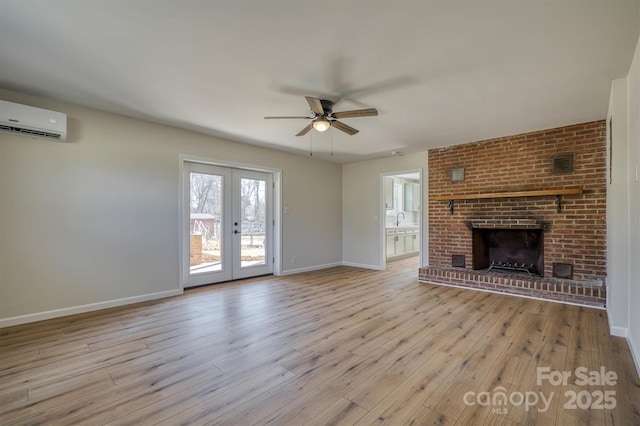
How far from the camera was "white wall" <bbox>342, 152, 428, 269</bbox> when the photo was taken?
624cm

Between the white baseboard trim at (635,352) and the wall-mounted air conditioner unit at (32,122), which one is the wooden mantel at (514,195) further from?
the wall-mounted air conditioner unit at (32,122)

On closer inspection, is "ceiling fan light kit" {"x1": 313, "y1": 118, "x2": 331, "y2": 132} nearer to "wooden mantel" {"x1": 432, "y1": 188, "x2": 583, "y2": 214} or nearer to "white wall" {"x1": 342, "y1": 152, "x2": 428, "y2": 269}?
"wooden mantel" {"x1": 432, "y1": 188, "x2": 583, "y2": 214}

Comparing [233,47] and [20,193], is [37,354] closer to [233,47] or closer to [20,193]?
[20,193]

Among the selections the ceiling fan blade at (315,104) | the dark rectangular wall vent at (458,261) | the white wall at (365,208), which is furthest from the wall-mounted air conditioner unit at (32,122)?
the dark rectangular wall vent at (458,261)

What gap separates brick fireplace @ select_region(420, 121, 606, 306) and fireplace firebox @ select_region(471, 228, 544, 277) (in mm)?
14

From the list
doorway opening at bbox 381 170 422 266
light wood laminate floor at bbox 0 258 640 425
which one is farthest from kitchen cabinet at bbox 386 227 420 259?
light wood laminate floor at bbox 0 258 640 425

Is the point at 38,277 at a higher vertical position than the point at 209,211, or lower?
lower

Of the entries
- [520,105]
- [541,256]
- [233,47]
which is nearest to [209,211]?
[233,47]

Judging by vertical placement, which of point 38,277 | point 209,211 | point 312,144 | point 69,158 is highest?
point 312,144

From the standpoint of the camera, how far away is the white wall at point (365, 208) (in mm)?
6238

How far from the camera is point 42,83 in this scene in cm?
288

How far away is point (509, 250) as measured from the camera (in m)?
4.91

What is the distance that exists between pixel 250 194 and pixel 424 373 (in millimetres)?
4180

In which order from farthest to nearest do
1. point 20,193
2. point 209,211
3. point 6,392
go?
point 209,211 < point 20,193 < point 6,392
